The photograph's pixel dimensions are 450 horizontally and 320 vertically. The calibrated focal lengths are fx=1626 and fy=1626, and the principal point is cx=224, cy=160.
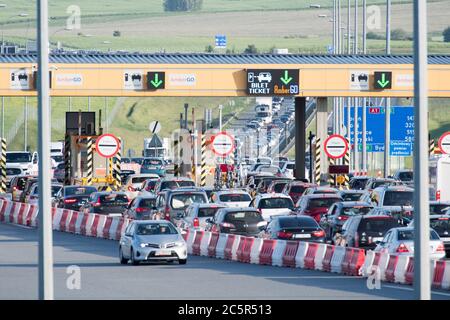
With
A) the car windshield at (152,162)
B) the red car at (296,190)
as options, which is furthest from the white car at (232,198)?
the car windshield at (152,162)

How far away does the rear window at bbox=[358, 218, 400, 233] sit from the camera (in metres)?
40.9

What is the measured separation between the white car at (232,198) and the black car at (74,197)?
8.83m

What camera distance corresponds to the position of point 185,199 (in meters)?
53.2

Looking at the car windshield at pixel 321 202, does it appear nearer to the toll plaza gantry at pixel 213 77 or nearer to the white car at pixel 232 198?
the white car at pixel 232 198

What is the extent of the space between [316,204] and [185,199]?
4.57 metres

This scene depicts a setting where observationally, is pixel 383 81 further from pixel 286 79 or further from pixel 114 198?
pixel 114 198

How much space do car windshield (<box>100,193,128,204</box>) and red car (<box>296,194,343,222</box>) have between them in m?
8.66

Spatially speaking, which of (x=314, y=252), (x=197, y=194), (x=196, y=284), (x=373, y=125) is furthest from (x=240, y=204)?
(x=373, y=125)

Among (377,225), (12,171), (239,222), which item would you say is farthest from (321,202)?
(12,171)

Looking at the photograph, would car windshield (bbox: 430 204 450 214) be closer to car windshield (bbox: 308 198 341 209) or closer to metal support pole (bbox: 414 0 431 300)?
car windshield (bbox: 308 198 341 209)

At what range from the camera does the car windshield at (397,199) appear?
51.3 meters

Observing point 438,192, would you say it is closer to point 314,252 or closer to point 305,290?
point 314,252

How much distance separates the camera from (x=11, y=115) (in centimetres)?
15025

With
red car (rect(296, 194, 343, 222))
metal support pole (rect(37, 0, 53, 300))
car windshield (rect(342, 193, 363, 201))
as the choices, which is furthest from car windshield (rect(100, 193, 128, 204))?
metal support pole (rect(37, 0, 53, 300))
